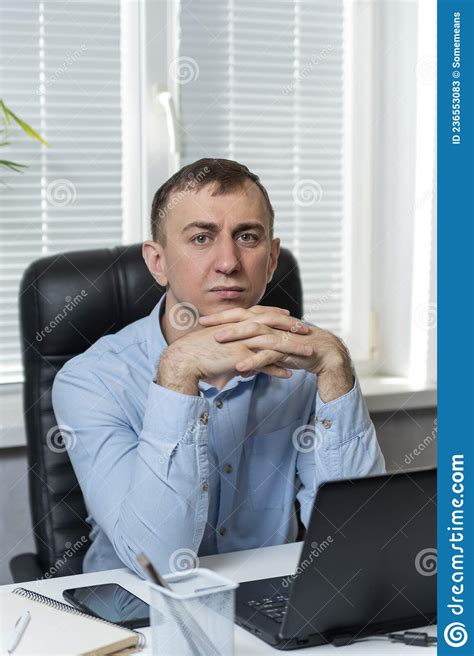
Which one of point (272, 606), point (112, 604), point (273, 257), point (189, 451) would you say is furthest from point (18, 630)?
point (273, 257)

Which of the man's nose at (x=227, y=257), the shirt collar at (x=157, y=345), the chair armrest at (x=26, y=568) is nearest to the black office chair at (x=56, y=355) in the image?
the chair armrest at (x=26, y=568)

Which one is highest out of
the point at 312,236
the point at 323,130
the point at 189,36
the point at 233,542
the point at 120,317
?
the point at 189,36

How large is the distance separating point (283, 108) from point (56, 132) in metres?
0.66

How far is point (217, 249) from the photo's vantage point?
64.4 inches

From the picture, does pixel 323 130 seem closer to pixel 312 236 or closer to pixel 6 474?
pixel 312 236

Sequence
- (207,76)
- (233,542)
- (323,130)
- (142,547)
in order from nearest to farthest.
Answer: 1. (142,547)
2. (233,542)
3. (207,76)
4. (323,130)

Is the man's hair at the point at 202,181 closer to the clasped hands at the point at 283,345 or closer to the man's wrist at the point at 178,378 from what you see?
the clasped hands at the point at 283,345

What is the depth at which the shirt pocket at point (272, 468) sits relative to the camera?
1.68m

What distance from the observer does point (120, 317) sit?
1813 millimetres

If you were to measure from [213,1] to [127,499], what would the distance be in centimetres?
153

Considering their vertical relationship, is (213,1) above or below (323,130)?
above
